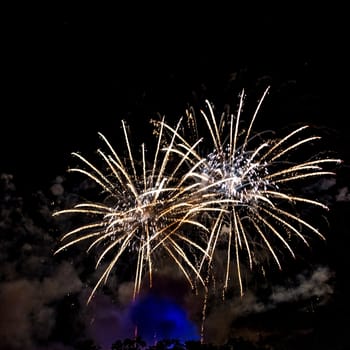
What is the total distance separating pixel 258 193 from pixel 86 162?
5.24m

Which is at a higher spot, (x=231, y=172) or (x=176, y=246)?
(x=231, y=172)

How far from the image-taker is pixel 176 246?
13945 millimetres

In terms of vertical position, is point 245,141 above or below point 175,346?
below

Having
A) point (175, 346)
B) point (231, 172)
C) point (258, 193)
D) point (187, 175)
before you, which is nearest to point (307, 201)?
point (258, 193)

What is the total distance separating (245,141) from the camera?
12.9 metres

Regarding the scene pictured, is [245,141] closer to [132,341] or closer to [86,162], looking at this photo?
[86,162]

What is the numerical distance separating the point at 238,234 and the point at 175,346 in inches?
1558

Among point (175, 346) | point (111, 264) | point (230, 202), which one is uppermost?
point (175, 346)

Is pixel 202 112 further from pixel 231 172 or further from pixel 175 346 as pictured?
pixel 175 346

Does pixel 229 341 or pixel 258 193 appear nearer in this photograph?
pixel 258 193

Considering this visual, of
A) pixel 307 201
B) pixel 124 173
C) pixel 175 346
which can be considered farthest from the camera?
pixel 175 346

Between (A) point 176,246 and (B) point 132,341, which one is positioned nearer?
(A) point 176,246

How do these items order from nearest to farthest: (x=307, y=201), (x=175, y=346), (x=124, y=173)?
(x=307, y=201), (x=124, y=173), (x=175, y=346)

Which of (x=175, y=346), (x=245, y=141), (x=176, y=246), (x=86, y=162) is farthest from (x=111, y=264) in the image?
(x=175, y=346)
